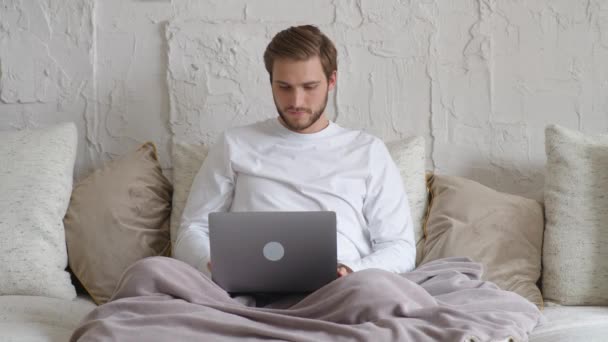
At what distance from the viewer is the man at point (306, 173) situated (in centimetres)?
210

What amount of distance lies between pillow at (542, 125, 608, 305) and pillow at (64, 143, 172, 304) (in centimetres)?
110

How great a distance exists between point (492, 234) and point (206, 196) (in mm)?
791

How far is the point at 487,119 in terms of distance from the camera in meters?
2.54

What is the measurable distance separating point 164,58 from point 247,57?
271mm

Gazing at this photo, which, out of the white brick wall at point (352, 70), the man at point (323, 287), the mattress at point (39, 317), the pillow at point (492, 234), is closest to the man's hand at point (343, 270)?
the man at point (323, 287)

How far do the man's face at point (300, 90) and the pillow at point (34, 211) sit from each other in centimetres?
68

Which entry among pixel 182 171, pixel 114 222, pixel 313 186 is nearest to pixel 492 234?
pixel 313 186

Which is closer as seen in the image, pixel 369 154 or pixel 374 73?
pixel 369 154

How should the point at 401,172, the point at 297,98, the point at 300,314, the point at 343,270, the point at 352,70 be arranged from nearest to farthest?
1. the point at 300,314
2. the point at 343,270
3. the point at 297,98
4. the point at 401,172
5. the point at 352,70

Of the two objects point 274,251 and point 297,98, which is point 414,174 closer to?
point 297,98

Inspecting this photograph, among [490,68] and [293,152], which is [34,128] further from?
[490,68]

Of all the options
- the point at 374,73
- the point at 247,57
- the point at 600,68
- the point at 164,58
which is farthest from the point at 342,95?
the point at 600,68

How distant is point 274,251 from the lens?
5.57 ft

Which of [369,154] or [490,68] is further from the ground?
[490,68]
